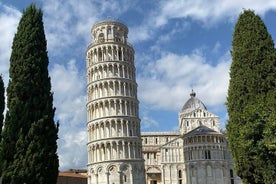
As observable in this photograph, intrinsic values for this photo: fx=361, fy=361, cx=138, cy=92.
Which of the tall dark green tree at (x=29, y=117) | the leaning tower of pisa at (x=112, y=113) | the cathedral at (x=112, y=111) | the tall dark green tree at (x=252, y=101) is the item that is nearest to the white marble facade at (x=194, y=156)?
the cathedral at (x=112, y=111)

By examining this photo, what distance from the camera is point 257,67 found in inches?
867

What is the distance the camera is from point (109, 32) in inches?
2255

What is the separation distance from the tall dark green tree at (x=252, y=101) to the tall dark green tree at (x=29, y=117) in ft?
35.8

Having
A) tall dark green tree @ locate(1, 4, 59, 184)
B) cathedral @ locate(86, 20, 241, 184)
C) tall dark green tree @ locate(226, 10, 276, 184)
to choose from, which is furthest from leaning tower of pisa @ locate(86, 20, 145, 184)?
tall dark green tree @ locate(1, 4, 59, 184)

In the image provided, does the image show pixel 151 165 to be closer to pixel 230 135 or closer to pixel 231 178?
pixel 231 178

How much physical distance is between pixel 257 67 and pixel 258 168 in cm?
603

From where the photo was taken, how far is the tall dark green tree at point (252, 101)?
20.5 meters

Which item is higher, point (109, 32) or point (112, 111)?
point (109, 32)

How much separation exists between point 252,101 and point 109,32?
38779 mm

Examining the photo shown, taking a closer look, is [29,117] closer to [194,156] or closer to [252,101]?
[252,101]

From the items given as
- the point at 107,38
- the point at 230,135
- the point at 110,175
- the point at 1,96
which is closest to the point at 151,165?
the point at 110,175

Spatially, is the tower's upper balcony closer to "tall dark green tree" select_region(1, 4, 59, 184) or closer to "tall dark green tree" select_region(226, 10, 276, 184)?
"tall dark green tree" select_region(1, 4, 59, 184)

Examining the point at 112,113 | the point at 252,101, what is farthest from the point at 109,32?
the point at 252,101

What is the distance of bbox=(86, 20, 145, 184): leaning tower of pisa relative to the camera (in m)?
51.0
